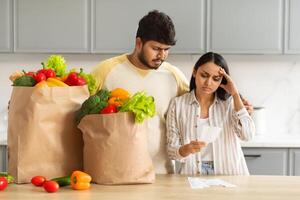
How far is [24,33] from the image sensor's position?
3.62 metres

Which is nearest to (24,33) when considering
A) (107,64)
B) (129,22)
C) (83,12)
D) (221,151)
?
(83,12)

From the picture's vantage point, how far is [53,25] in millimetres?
3602

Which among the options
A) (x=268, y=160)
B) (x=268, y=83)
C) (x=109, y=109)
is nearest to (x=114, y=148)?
(x=109, y=109)

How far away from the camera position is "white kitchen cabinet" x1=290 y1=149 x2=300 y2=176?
11.0 feet

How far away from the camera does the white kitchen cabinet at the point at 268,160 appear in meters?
3.35

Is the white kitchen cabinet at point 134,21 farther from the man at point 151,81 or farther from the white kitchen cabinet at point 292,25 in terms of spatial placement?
the man at point 151,81

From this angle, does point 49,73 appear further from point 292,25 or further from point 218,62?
point 292,25

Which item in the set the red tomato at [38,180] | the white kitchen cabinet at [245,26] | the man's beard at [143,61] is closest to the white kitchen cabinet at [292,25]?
the white kitchen cabinet at [245,26]

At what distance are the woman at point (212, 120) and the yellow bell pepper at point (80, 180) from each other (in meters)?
0.56

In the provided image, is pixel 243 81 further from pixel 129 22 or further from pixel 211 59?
pixel 211 59

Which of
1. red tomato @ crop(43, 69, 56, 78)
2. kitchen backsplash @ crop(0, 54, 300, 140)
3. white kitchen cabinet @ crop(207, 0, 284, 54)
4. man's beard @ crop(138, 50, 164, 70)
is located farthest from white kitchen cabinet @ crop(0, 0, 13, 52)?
red tomato @ crop(43, 69, 56, 78)

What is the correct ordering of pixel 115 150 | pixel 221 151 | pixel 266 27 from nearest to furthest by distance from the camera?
pixel 115 150
pixel 221 151
pixel 266 27

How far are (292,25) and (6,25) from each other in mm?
2095

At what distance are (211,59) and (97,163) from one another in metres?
0.82
